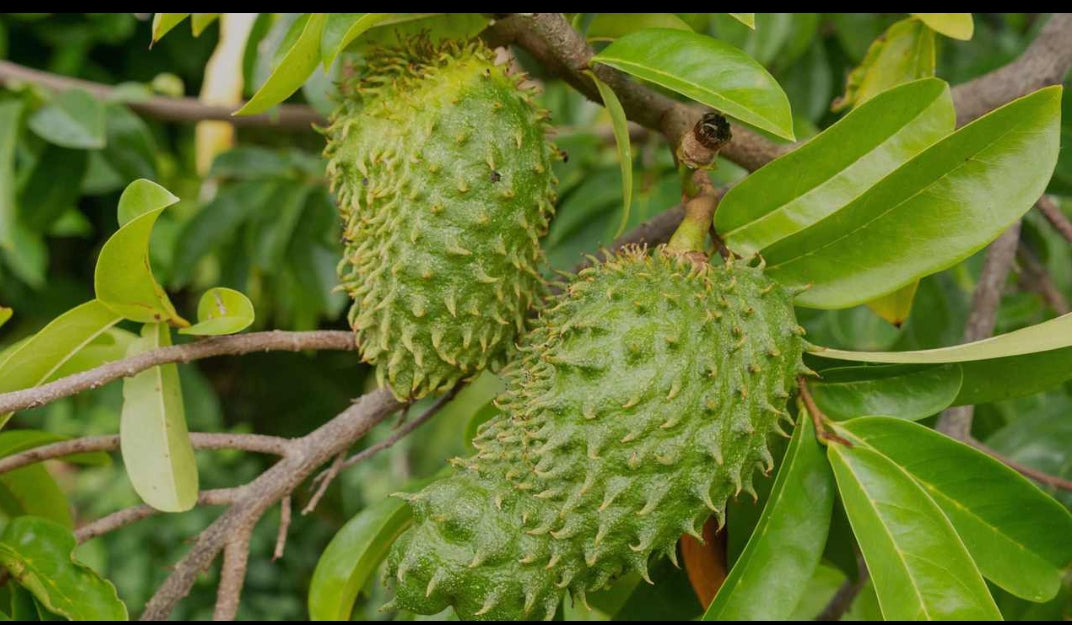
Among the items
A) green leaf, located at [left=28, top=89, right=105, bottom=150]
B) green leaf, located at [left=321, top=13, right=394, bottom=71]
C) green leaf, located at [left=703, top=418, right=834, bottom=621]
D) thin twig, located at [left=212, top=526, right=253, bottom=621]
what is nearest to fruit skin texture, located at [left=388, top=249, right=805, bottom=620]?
green leaf, located at [left=703, top=418, right=834, bottom=621]

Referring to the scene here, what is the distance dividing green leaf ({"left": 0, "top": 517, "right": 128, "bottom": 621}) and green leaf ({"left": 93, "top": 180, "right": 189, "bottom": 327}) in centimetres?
39

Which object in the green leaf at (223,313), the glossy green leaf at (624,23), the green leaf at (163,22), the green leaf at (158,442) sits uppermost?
the green leaf at (163,22)

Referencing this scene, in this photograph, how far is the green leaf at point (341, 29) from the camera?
139 centimetres

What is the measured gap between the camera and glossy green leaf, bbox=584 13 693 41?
5.71 feet

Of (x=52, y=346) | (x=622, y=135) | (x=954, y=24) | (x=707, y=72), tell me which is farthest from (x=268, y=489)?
(x=954, y=24)

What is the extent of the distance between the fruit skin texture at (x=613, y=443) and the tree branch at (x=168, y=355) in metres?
0.36

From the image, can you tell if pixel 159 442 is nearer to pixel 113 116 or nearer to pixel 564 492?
pixel 564 492

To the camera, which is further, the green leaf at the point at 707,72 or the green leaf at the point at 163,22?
the green leaf at the point at 163,22

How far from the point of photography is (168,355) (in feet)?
5.08

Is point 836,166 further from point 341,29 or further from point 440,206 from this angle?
point 341,29

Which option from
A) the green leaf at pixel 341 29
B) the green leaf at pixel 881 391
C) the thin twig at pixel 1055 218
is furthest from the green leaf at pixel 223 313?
the thin twig at pixel 1055 218

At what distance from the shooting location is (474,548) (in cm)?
137

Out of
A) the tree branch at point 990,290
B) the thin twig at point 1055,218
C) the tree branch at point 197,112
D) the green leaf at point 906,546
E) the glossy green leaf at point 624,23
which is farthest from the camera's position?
the tree branch at point 197,112

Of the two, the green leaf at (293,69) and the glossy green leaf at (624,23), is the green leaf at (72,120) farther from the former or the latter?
the glossy green leaf at (624,23)
